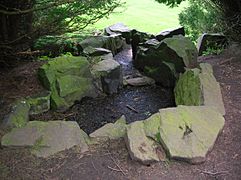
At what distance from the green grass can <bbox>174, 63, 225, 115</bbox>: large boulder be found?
5371 millimetres

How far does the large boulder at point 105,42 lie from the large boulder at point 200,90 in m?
2.51

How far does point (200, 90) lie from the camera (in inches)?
163

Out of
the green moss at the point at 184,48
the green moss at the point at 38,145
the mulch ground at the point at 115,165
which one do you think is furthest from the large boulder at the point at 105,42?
the mulch ground at the point at 115,165

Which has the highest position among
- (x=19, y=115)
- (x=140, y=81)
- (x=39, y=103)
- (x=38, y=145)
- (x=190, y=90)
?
(x=190, y=90)

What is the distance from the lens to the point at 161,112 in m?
3.39

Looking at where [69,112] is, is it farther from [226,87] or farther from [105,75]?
[226,87]

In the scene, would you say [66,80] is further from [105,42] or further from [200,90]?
[105,42]

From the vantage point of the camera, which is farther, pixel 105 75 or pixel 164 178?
pixel 105 75

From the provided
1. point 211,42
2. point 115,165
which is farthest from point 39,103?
point 211,42

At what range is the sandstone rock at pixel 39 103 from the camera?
4645 mm

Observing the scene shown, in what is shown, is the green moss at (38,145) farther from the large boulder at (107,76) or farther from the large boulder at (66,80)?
the large boulder at (107,76)

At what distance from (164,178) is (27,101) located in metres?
2.53

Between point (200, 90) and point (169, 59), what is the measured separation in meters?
1.82

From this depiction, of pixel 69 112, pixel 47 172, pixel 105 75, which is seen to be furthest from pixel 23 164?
pixel 105 75
